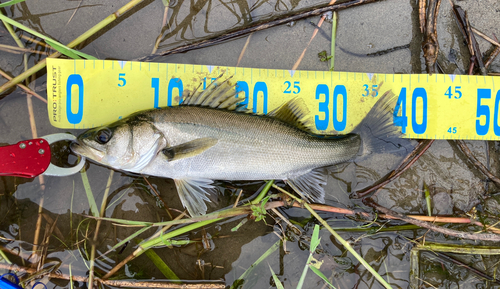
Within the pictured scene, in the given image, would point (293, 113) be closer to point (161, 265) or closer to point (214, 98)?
point (214, 98)

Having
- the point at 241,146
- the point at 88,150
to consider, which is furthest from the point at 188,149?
the point at 88,150

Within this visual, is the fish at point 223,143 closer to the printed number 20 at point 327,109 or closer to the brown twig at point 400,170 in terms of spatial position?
the printed number 20 at point 327,109

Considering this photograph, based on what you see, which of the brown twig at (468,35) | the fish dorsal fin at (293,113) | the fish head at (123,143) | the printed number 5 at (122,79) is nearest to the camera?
the fish head at (123,143)

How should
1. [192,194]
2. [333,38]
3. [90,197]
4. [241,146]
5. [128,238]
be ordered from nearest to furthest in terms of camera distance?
[241,146] < [192,194] < [128,238] < [90,197] < [333,38]

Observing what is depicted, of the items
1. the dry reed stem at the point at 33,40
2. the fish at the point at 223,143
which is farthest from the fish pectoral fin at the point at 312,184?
the dry reed stem at the point at 33,40

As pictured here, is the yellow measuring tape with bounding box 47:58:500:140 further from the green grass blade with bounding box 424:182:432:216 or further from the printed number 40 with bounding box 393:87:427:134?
the green grass blade with bounding box 424:182:432:216

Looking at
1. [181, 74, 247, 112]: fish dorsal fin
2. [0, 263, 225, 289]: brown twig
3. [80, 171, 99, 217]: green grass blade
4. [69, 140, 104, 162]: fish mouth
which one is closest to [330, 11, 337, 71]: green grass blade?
[181, 74, 247, 112]: fish dorsal fin
